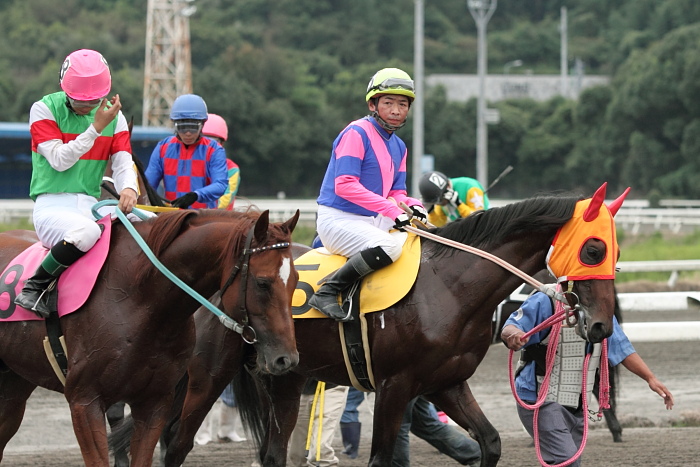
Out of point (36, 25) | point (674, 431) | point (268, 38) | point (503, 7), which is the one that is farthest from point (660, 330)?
point (503, 7)

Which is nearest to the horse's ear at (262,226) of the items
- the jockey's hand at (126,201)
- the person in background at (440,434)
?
the jockey's hand at (126,201)

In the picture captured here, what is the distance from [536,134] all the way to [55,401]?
1756 inches

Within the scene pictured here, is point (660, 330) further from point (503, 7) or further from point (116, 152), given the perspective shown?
point (503, 7)

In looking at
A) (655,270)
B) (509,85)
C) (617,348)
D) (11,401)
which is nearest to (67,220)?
(11,401)

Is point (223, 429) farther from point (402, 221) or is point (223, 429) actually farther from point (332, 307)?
point (402, 221)

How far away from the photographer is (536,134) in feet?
171

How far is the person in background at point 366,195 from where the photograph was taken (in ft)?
18.6

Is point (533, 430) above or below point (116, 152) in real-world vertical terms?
below

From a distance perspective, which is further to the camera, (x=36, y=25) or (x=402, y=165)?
(x=36, y=25)

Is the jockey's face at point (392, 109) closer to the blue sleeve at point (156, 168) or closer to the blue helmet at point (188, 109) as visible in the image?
the blue helmet at point (188, 109)

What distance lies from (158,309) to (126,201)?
57cm

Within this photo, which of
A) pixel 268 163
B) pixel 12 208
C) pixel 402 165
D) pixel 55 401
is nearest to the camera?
pixel 402 165

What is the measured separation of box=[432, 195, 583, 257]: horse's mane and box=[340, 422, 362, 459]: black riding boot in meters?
2.13

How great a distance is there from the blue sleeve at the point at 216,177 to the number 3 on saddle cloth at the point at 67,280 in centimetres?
213
